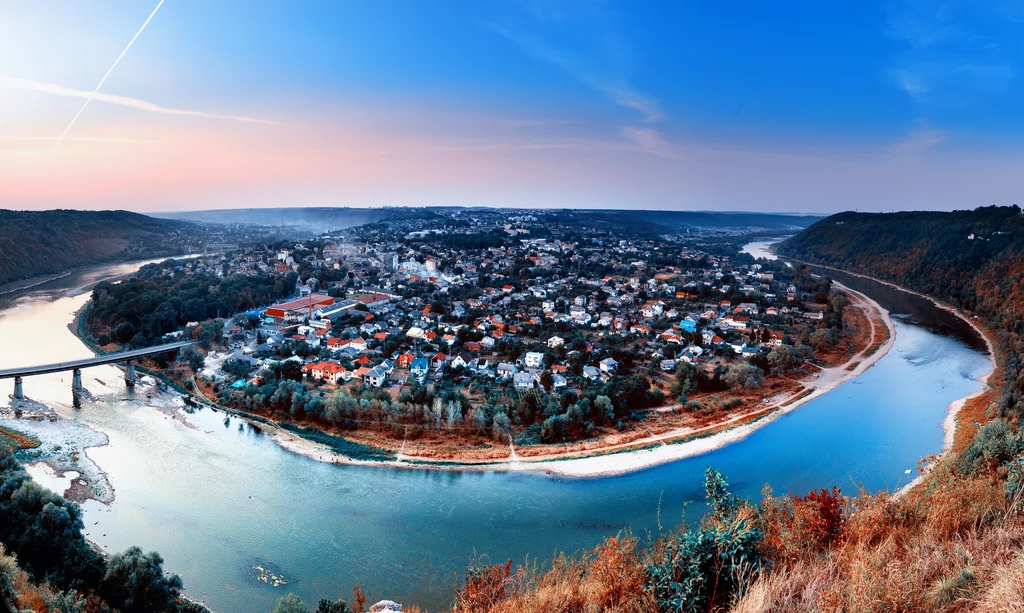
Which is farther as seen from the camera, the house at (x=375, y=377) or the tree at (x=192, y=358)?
the tree at (x=192, y=358)

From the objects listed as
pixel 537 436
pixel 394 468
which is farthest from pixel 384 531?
pixel 537 436

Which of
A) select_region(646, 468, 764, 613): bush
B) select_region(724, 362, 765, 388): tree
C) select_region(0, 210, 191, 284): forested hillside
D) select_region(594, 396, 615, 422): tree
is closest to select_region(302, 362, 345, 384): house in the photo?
select_region(594, 396, 615, 422): tree

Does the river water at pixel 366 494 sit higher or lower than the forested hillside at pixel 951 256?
lower

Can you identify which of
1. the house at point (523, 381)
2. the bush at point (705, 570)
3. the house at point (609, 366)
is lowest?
the house at point (523, 381)

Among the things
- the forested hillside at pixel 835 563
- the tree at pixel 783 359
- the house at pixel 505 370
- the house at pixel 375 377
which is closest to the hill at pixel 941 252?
the tree at pixel 783 359

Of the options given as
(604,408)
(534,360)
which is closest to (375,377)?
(534,360)

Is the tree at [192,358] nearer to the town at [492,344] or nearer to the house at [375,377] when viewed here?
the town at [492,344]

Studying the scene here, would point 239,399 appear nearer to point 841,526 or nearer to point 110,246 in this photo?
point 841,526

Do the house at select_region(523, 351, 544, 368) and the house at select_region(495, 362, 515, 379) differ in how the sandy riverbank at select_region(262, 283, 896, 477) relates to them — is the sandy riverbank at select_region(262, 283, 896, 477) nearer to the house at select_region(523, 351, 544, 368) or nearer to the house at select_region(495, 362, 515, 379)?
the house at select_region(495, 362, 515, 379)
